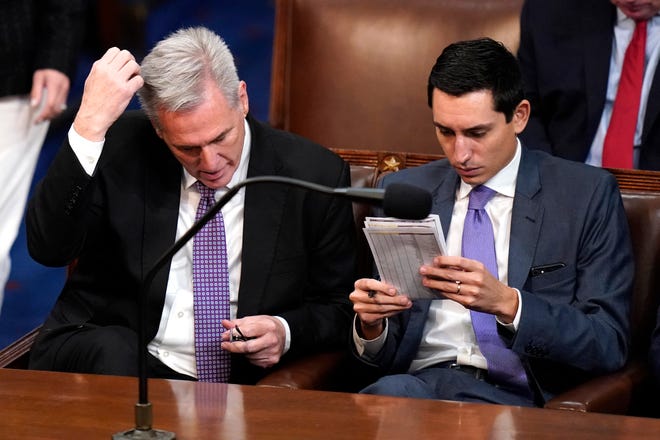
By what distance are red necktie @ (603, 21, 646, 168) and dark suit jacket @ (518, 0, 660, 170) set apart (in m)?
0.04

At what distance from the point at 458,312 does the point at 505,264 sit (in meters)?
0.15

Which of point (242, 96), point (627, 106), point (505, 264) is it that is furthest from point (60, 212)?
point (627, 106)

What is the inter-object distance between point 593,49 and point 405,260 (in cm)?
119

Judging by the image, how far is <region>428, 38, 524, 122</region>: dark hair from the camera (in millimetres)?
2572

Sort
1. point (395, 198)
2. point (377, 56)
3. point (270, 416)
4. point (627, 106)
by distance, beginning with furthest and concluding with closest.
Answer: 1. point (377, 56)
2. point (627, 106)
3. point (270, 416)
4. point (395, 198)

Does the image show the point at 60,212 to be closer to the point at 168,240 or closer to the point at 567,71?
the point at 168,240

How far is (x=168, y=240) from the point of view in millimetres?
2658

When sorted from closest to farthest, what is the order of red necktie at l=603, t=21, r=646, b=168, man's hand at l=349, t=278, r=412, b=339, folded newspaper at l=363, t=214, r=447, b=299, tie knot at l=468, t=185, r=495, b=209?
folded newspaper at l=363, t=214, r=447, b=299, man's hand at l=349, t=278, r=412, b=339, tie knot at l=468, t=185, r=495, b=209, red necktie at l=603, t=21, r=646, b=168

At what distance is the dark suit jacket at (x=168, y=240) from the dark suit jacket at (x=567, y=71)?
0.78 meters

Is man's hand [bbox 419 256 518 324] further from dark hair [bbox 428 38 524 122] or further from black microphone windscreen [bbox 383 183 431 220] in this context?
black microphone windscreen [bbox 383 183 431 220]

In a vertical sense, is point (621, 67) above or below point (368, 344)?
above

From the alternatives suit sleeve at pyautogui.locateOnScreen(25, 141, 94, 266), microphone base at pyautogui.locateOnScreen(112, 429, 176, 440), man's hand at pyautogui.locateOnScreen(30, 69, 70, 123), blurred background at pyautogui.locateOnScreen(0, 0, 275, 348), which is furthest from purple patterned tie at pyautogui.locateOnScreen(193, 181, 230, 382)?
blurred background at pyautogui.locateOnScreen(0, 0, 275, 348)

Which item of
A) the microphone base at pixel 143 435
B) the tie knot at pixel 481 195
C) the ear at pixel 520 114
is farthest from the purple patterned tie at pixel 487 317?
the microphone base at pixel 143 435

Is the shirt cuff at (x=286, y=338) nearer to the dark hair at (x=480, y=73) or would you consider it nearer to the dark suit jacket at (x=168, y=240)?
the dark suit jacket at (x=168, y=240)
